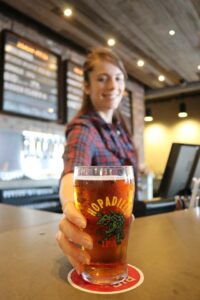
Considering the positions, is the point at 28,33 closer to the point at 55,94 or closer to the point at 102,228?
the point at 55,94

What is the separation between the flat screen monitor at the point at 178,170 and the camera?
133 cm

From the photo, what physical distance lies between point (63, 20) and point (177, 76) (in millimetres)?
2729

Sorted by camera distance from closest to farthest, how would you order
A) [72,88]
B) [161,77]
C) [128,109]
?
[72,88], [128,109], [161,77]

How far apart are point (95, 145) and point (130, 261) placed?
65 cm

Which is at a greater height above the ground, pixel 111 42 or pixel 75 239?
pixel 111 42

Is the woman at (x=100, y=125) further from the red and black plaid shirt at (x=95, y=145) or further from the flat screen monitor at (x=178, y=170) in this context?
the flat screen monitor at (x=178, y=170)

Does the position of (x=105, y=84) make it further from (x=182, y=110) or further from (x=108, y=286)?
(x=182, y=110)

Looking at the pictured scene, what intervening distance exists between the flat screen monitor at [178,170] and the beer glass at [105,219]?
2.98 ft

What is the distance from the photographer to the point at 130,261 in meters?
0.54

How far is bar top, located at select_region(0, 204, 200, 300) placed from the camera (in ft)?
1.33

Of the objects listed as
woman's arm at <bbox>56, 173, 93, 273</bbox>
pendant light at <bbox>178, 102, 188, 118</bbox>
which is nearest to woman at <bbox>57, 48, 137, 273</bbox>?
woman's arm at <bbox>56, 173, 93, 273</bbox>

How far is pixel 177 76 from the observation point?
17.7ft

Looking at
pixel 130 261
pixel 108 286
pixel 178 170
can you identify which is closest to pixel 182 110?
pixel 178 170

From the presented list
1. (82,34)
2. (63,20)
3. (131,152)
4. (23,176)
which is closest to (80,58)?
(82,34)
